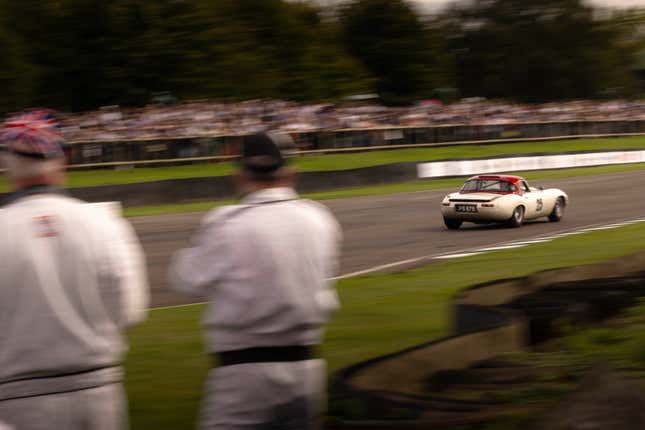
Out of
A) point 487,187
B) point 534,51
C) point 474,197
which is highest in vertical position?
point 534,51

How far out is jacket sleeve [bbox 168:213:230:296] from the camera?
374 cm

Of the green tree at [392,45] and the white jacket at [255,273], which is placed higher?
the green tree at [392,45]

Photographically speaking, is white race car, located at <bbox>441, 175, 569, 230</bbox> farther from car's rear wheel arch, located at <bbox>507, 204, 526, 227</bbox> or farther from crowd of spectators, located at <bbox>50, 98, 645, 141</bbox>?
crowd of spectators, located at <bbox>50, 98, 645, 141</bbox>

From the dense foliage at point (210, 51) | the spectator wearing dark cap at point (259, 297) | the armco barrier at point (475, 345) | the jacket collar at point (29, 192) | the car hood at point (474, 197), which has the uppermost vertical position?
the dense foliage at point (210, 51)

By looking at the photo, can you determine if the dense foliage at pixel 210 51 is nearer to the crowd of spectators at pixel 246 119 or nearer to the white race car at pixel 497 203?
the crowd of spectators at pixel 246 119

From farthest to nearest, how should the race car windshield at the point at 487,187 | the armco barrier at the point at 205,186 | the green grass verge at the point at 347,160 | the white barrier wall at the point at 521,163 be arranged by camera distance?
the white barrier wall at the point at 521,163 < the green grass verge at the point at 347,160 < the armco barrier at the point at 205,186 < the race car windshield at the point at 487,187

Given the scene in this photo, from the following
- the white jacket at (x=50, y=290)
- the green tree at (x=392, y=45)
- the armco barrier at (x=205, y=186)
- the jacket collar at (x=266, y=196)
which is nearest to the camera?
the white jacket at (x=50, y=290)

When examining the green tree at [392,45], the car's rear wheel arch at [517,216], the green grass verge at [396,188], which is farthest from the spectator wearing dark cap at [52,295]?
the green tree at [392,45]

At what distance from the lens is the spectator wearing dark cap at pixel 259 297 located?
146 inches

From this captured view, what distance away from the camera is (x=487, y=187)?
2150 centimetres

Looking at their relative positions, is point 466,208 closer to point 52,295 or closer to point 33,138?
point 33,138

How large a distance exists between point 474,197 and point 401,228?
1.62m

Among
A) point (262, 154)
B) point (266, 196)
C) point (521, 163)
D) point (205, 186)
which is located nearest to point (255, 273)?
point (266, 196)

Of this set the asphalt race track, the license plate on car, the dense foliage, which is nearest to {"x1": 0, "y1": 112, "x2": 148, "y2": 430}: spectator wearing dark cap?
the asphalt race track
